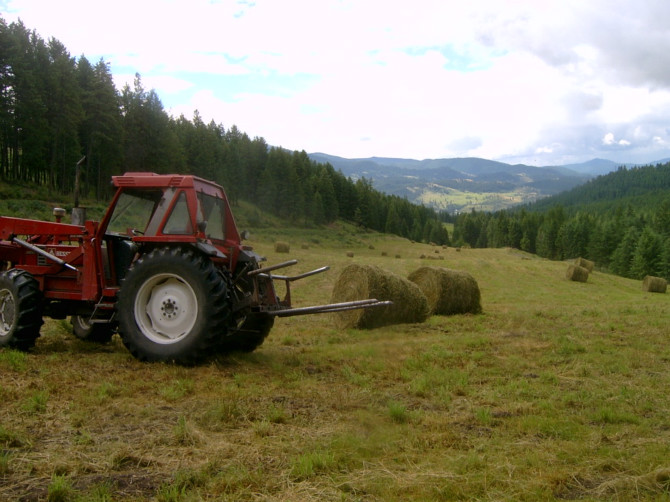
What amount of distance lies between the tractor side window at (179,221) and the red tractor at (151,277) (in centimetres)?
1

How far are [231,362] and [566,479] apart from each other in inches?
168

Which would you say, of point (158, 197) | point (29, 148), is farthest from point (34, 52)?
point (158, 197)

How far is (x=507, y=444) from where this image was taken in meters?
3.88

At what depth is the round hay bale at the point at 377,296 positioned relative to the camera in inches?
416

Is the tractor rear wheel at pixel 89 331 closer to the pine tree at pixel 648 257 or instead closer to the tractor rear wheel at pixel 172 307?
the tractor rear wheel at pixel 172 307

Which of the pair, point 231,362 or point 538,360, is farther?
point 538,360

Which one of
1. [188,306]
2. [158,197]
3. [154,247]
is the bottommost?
[188,306]

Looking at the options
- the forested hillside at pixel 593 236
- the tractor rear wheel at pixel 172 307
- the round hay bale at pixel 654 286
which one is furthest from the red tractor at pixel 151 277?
the forested hillside at pixel 593 236

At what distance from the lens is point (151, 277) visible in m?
6.01

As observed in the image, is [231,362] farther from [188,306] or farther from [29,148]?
[29,148]

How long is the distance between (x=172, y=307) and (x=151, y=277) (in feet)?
1.46

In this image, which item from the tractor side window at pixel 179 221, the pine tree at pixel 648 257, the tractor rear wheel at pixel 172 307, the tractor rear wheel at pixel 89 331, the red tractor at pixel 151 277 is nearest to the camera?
the tractor rear wheel at pixel 172 307

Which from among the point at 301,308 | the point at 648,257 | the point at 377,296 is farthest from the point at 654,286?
the point at 648,257

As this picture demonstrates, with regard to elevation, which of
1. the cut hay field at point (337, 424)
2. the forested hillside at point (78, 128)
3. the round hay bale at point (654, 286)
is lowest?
the round hay bale at point (654, 286)
